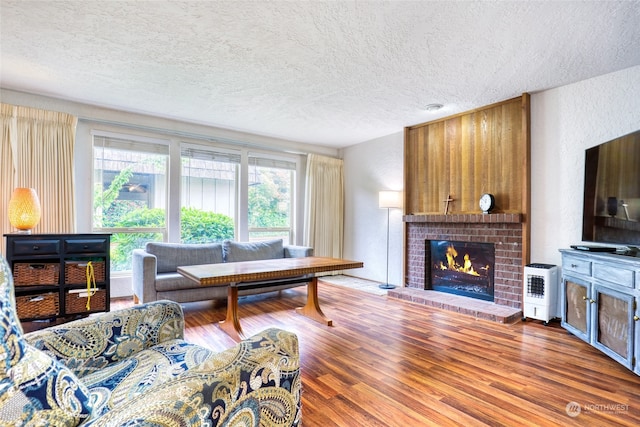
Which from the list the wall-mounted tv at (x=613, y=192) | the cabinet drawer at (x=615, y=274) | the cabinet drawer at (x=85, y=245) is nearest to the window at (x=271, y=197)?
the cabinet drawer at (x=85, y=245)

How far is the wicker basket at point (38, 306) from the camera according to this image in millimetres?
2953

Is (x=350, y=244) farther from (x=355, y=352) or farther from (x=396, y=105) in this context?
(x=355, y=352)

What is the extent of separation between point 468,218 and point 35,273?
177 inches

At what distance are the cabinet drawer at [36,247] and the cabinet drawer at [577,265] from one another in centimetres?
468

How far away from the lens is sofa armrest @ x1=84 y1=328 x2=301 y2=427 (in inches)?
32.0

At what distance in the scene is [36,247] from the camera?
304cm

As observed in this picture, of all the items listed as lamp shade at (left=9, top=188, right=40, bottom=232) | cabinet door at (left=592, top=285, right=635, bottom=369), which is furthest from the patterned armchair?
lamp shade at (left=9, top=188, right=40, bottom=232)

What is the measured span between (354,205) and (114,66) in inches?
158

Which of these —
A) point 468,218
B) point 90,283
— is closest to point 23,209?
point 90,283

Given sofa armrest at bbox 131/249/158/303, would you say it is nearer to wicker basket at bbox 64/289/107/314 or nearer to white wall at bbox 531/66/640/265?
wicker basket at bbox 64/289/107/314

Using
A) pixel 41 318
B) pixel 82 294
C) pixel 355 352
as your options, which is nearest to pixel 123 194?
pixel 82 294

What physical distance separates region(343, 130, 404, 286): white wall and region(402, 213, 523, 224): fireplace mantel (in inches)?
21.3
